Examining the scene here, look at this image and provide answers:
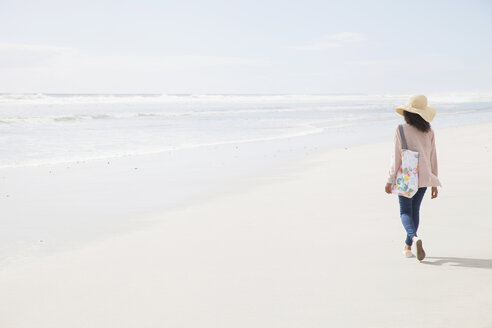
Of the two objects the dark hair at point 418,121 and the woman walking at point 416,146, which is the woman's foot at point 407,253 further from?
the dark hair at point 418,121

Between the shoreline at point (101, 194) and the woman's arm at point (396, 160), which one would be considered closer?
the woman's arm at point (396, 160)

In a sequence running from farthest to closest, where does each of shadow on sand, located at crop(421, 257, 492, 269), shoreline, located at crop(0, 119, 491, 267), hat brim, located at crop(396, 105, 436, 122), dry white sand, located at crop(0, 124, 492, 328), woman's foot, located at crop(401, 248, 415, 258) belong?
1. shoreline, located at crop(0, 119, 491, 267)
2. woman's foot, located at crop(401, 248, 415, 258)
3. hat brim, located at crop(396, 105, 436, 122)
4. shadow on sand, located at crop(421, 257, 492, 269)
5. dry white sand, located at crop(0, 124, 492, 328)

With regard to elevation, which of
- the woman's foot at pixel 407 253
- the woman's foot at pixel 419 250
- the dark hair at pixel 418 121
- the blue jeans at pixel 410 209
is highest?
the dark hair at pixel 418 121

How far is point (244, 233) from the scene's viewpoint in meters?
5.31

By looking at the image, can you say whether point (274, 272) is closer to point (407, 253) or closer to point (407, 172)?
point (407, 253)

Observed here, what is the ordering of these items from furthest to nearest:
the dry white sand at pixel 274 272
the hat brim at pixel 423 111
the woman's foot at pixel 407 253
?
the woman's foot at pixel 407 253, the hat brim at pixel 423 111, the dry white sand at pixel 274 272

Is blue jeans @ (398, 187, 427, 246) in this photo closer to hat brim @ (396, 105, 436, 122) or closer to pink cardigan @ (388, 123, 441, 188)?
pink cardigan @ (388, 123, 441, 188)

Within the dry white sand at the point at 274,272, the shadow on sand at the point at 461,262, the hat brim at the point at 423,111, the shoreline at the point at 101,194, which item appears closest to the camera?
the dry white sand at the point at 274,272

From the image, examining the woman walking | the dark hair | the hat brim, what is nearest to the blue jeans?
the woman walking

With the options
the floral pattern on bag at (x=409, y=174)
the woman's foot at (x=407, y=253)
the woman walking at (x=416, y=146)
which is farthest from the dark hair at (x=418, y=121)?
the woman's foot at (x=407, y=253)

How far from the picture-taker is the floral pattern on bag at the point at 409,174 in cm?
438

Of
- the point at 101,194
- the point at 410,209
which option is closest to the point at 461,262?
the point at 410,209

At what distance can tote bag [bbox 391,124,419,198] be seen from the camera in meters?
4.38

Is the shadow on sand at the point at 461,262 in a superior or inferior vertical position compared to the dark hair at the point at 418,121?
inferior
